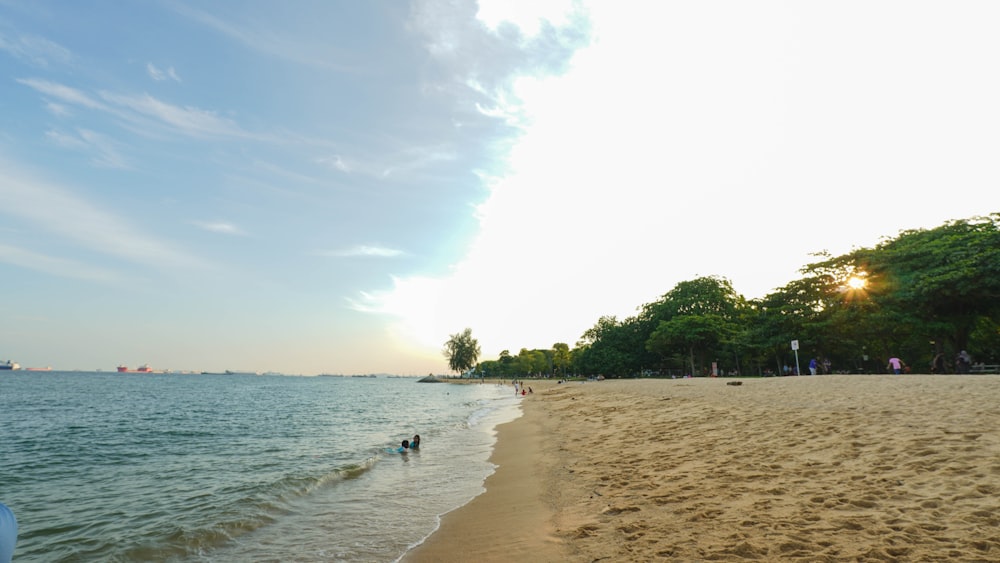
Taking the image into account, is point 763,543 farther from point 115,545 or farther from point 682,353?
point 682,353

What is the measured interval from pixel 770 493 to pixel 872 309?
4268cm

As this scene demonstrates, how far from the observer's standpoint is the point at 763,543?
5438 mm

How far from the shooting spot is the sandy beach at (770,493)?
5.34 meters

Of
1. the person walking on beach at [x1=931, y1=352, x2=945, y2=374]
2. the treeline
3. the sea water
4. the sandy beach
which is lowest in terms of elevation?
the sea water

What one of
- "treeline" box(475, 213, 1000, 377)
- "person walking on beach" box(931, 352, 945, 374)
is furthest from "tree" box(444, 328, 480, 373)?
"person walking on beach" box(931, 352, 945, 374)

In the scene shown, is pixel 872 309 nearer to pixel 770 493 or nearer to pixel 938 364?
pixel 938 364

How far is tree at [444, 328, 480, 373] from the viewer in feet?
584

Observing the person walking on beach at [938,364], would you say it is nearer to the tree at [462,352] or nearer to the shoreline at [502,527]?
the shoreline at [502,527]

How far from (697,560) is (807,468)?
4418 mm

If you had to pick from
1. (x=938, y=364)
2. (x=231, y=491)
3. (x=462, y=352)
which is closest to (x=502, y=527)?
(x=231, y=491)

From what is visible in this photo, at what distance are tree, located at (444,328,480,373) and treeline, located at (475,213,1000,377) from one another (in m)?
107

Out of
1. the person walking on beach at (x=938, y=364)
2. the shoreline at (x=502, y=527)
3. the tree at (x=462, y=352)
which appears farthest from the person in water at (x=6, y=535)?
the tree at (x=462, y=352)

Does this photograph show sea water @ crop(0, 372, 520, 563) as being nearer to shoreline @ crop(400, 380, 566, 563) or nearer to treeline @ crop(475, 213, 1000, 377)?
shoreline @ crop(400, 380, 566, 563)

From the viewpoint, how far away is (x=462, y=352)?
17962 centimetres
